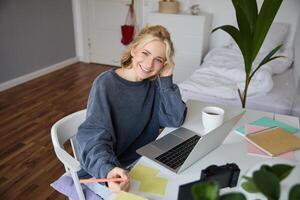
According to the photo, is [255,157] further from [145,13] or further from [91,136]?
[145,13]

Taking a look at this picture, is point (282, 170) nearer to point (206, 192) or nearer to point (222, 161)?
point (206, 192)

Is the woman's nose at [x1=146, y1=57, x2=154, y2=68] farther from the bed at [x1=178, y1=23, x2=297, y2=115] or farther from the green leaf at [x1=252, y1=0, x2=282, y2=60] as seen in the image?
the bed at [x1=178, y1=23, x2=297, y2=115]

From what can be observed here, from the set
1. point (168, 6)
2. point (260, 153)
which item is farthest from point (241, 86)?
point (168, 6)

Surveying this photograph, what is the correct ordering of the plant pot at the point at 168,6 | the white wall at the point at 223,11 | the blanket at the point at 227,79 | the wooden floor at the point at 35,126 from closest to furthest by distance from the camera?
the wooden floor at the point at 35,126, the blanket at the point at 227,79, the white wall at the point at 223,11, the plant pot at the point at 168,6

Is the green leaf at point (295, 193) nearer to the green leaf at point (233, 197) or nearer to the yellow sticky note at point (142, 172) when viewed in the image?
the green leaf at point (233, 197)

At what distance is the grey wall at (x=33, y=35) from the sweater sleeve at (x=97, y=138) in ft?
8.83

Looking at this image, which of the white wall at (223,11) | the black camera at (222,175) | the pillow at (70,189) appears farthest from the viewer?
the white wall at (223,11)

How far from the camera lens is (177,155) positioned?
1.03 metres

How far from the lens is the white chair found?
3.32ft

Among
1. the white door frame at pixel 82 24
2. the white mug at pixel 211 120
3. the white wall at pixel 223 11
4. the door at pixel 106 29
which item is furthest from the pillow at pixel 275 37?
the white mug at pixel 211 120

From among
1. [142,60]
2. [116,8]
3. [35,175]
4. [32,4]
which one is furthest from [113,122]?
[116,8]

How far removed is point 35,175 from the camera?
2.02 m

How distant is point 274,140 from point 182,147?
0.38m

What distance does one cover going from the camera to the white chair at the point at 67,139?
1.01 meters
